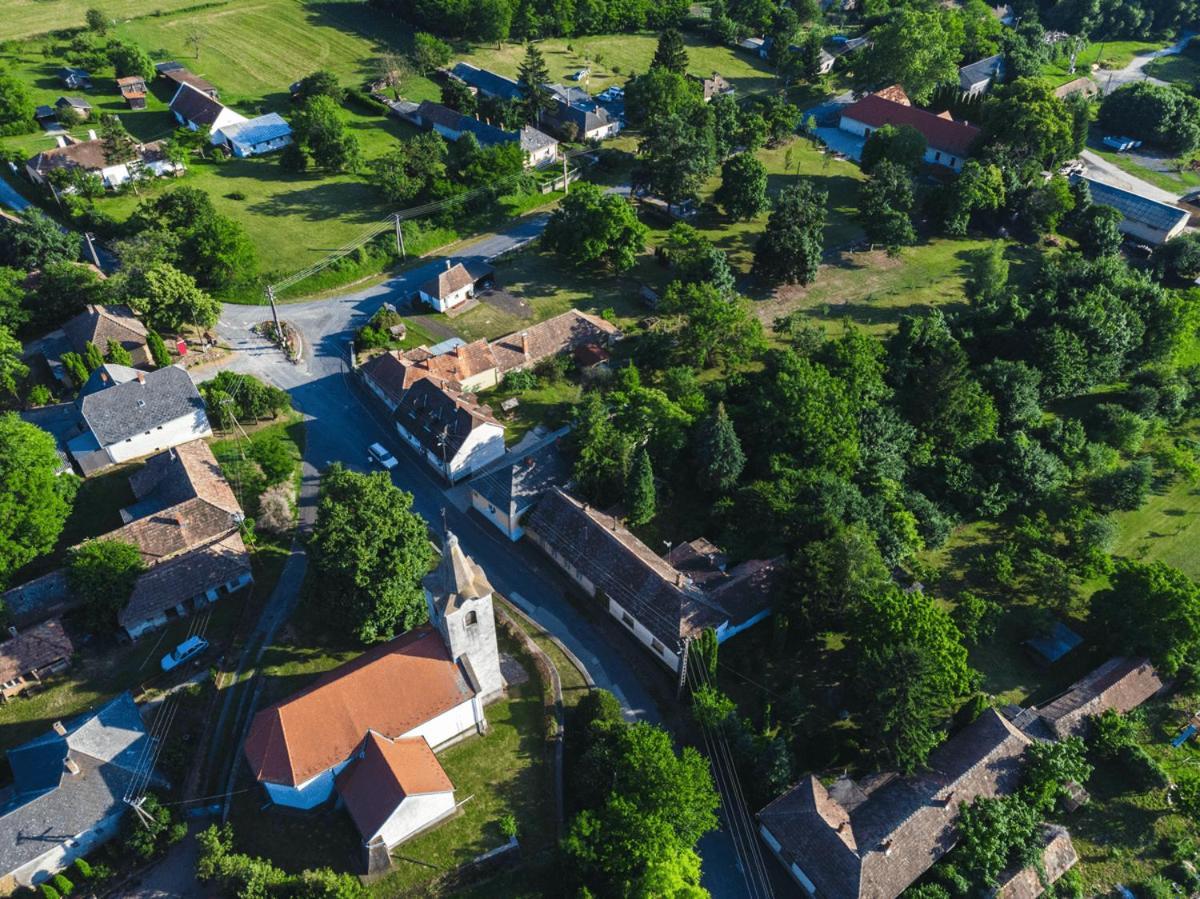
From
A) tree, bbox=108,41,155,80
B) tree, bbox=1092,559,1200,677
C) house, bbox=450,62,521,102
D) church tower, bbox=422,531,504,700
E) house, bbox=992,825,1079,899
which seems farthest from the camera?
house, bbox=450,62,521,102

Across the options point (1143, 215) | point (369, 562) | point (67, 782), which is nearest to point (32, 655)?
point (67, 782)

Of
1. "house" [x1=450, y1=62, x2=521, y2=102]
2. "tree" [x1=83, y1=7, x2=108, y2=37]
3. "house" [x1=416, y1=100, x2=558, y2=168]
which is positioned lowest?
"house" [x1=416, y1=100, x2=558, y2=168]

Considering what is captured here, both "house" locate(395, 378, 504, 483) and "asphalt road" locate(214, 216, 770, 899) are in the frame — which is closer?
"asphalt road" locate(214, 216, 770, 899)

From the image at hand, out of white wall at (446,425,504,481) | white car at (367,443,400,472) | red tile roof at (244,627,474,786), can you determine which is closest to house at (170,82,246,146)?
white car at (367,443,400,472)

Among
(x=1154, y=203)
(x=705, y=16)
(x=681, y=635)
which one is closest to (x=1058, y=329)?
(x=1154, y=203)

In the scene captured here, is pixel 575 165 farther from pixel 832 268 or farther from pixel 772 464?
pixel 772 464

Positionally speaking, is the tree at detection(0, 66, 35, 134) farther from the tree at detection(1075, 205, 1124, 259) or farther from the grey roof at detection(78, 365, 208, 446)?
the tree at detection(1075, 205, 1124, 259)

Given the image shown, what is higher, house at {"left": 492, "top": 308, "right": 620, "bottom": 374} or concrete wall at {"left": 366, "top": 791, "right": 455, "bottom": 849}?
house at {"left": 492, "top": 308, "right": 620, "bottom": 374}

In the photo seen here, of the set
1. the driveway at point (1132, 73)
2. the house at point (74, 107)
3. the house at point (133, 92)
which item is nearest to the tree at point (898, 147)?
the driveway at point (1132, 73)

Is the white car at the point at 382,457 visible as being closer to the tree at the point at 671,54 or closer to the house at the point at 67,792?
the house at the point at 67,792
